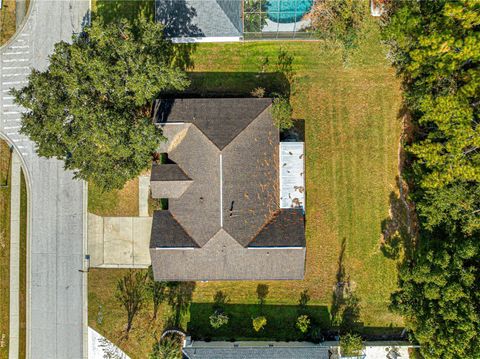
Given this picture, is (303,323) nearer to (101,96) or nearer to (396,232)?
(396,232)

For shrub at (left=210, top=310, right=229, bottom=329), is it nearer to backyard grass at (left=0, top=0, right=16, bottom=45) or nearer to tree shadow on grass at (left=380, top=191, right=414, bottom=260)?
tree shadow on grass at (left=380, top=191, right=414, bottom=260)

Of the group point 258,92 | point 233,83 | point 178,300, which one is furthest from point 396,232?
point 178,300

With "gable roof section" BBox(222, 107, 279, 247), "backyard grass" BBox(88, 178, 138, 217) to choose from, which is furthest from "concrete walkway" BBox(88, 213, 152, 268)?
"gable roof section" BBox(222, 107, 279, 247)

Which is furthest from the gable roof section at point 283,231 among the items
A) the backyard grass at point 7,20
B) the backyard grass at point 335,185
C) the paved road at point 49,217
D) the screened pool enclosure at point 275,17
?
the backyard grass at point 7,20

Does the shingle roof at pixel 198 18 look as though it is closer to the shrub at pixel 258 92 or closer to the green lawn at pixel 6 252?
the shrub at pixel 258 92

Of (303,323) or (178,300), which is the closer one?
(303,323)

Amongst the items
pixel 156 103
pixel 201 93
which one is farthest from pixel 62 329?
pixel 201 93

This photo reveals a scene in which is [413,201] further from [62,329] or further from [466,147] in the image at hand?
[62,329]
